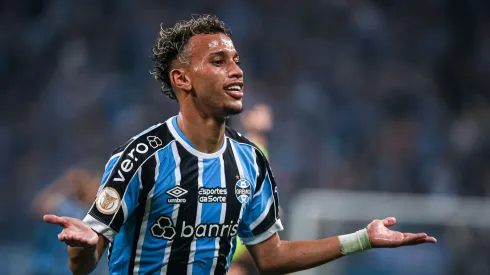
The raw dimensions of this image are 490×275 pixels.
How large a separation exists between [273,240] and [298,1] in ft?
28.7

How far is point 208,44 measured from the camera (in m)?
3.63

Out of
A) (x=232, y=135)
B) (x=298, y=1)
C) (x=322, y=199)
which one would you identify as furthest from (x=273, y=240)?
(x=298, y=1)

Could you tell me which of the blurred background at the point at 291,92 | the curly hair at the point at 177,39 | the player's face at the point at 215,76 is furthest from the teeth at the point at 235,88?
the blurred background at the point at 291,92

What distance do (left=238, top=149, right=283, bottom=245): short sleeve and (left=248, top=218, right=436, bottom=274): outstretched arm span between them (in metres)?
0.04

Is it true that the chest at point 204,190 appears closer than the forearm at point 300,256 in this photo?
Yes

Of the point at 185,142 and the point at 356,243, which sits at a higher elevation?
the point at 185,142

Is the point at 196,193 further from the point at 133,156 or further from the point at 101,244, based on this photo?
the point at 101,244

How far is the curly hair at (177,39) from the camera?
369 centimetres

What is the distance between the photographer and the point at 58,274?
7.79m

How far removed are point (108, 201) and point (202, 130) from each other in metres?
0.60

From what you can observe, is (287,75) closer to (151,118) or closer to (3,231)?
(151,118)

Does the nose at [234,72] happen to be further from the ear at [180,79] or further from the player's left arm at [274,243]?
the player's left arm at [274,243]

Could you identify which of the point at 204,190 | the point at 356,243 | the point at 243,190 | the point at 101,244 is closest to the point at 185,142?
the point at 204,190

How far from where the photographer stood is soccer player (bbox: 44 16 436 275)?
335cm
